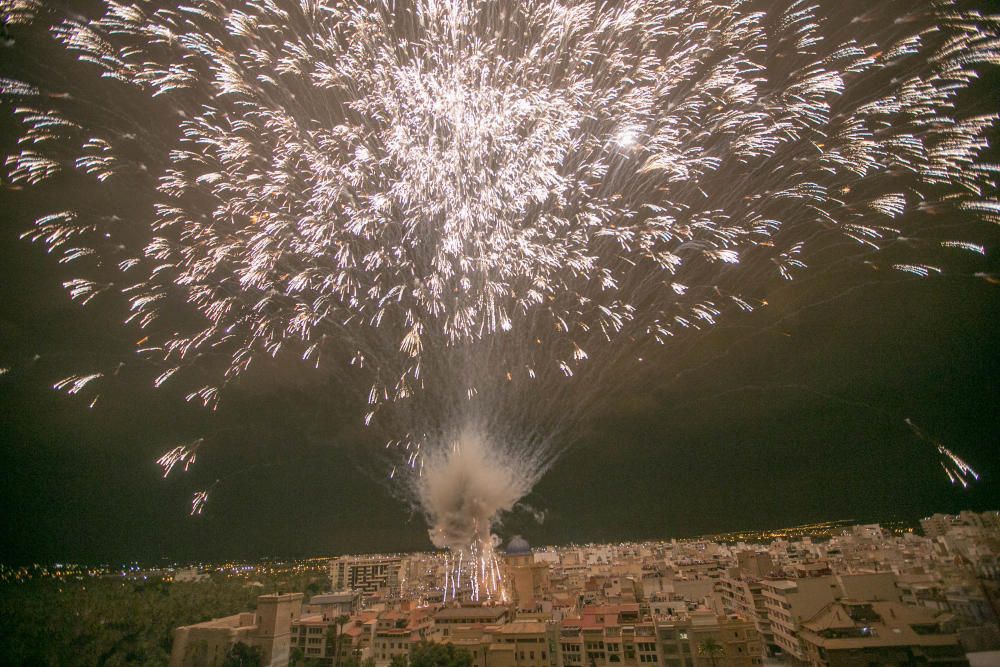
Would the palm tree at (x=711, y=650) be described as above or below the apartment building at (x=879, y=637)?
below

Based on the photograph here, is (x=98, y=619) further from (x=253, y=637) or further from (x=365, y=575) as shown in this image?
(x=365, y=575)

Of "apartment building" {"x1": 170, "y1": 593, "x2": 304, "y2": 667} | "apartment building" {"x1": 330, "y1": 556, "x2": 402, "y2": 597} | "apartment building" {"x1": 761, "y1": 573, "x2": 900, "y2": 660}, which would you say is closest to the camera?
"apartment building" {"x1": 761, "y1": 573, "x2": 900, "y2": 660}

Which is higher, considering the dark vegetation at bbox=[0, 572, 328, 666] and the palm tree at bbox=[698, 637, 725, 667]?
the dark vegetation at bbox=[0, 572, 328, 666]

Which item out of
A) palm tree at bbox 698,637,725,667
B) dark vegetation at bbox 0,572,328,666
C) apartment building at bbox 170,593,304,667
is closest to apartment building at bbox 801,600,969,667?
palm tree at bbox 698,637,725,667

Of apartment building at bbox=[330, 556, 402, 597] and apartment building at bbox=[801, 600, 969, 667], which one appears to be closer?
apartment building at bbox=[801, 600, 969, 667]

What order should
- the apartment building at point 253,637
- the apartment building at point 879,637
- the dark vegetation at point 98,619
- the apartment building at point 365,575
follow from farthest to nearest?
the apartment building at point 365,575 < the dark vegetation at point 98,619 < the apartment building at point 253,637 < the apartment building at point 879,637

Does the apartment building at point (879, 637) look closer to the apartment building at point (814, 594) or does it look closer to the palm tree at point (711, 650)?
the apartment building at point (814, 594)

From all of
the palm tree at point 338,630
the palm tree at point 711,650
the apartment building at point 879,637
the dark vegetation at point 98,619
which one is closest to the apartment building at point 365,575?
the dark vegetation at point 98,619

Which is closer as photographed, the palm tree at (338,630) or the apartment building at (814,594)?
the apartment building at (814,594)

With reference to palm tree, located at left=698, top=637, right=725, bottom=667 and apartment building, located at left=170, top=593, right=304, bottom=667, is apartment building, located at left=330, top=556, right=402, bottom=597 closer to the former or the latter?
apartment building, located at left=170, top=593, right=304, bottom=667

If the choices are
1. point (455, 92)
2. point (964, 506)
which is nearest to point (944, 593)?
point (455, 92)

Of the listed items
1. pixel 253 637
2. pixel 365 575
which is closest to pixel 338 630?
pixel 253 637

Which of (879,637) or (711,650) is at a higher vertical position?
(879,637)
